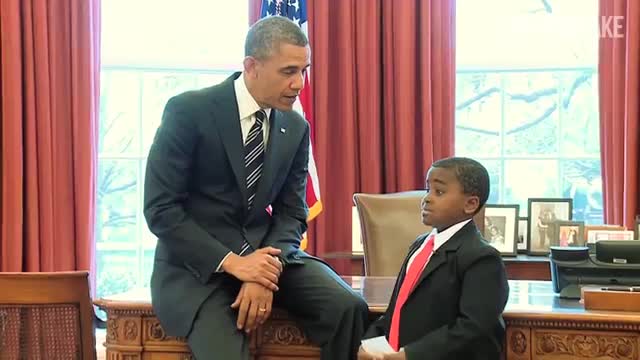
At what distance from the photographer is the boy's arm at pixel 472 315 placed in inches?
70.3

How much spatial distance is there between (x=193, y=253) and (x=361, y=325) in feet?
1.53

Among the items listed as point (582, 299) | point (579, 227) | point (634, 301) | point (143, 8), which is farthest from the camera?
point (143, 8)

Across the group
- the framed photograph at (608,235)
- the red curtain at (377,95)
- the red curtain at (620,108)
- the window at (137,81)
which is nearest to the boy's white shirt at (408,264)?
the framed photograph at (608,235)

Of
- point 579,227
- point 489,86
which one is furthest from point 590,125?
point 579,227

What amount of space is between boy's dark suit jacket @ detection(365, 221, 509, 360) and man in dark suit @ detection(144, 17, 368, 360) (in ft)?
0.56

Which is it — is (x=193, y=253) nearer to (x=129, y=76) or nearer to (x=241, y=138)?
(x=241, y=138)

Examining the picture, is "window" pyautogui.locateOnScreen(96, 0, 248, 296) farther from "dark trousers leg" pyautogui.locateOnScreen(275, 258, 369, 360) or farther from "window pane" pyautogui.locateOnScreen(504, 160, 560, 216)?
"dark trousers leg" pyautogui.locateOnScreen(275, 258, 369, 360)

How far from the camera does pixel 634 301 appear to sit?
1903mm

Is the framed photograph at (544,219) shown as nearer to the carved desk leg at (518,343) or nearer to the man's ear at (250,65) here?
the carved desk leg at (518,343)

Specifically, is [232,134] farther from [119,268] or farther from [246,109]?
[119,268]

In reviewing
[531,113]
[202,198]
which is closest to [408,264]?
[202,198]

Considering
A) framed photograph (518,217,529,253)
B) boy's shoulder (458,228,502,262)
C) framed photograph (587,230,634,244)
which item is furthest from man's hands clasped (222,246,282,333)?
framed photograph (518,217,529,253)

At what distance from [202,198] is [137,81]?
2.70 metres

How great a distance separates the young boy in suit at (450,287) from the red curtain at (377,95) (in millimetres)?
2071
